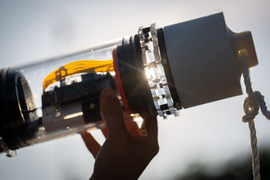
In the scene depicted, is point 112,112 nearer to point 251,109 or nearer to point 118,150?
point 118,150

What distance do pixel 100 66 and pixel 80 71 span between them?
9 cm

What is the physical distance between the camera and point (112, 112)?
2.35 feet

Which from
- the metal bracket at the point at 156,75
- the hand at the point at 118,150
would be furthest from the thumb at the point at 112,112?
the metal bracket at the point at 156,75

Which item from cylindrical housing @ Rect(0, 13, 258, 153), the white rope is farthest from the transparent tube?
the white rope

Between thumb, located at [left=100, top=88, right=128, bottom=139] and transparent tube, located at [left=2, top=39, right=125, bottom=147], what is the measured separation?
7 centimetres

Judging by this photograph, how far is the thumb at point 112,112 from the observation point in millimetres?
702

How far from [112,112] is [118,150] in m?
0.16

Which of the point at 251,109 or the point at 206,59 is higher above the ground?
the point at 206,59

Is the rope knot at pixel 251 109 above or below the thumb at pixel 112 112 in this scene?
below

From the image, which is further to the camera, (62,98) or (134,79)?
(62,98)

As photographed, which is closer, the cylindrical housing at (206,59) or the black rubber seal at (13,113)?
the cylindrical housing at (206,59)

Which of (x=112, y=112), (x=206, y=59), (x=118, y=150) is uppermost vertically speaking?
(x=206, y=59)

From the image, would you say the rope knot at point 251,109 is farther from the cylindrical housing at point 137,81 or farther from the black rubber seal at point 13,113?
the black rubber seal at point 13,113

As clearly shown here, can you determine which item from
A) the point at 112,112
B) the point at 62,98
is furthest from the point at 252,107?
the point at 62,98
